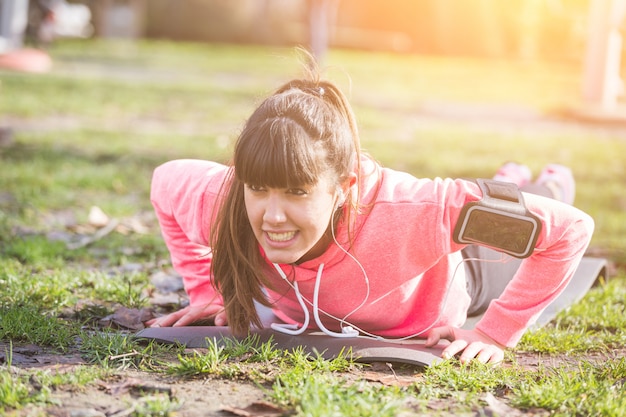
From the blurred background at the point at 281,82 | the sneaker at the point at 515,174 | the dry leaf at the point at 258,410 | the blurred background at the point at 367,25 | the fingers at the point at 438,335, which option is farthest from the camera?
the blurred background at the point at 367,25

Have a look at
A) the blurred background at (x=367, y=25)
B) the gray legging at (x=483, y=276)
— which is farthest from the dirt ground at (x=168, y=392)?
the blurred background at (x=367, y=25)

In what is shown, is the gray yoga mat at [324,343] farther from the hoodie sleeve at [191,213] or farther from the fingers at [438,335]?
the hoodie sleeve at [191,213]

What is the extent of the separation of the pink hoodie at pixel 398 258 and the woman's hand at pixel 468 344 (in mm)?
35

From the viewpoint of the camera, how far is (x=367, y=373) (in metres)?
2.89

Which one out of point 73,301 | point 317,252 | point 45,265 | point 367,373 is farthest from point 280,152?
point 45,265

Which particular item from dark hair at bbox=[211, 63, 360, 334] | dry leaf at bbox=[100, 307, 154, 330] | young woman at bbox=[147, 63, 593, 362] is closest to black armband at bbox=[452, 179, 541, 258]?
young woman at bbox=[147, 63, 593, 362]

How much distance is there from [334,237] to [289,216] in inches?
10.5

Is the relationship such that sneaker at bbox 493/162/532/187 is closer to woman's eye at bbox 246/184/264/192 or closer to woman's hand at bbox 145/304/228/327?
woman's hand at bbox 145/304/228/327

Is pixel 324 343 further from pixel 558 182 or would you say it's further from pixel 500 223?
pixel 558 182

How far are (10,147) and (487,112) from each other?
716cm

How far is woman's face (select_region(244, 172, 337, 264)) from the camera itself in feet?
8.92

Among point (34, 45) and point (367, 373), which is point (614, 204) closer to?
point (367, 373)

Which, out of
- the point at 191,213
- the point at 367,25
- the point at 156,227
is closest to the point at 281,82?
the point at 191,213

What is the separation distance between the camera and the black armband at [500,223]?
2811 mm
